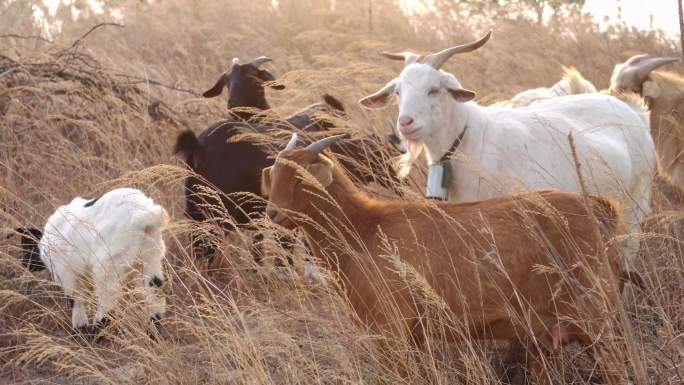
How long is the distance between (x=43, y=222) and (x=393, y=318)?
3764 millimetres

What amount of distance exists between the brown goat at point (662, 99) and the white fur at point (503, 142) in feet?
3.73

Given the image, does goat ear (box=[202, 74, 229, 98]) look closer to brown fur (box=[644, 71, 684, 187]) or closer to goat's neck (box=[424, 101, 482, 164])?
goat's neck (box=[424, 101, 482, 164])

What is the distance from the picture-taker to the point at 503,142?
5832mm

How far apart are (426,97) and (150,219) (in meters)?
1.63

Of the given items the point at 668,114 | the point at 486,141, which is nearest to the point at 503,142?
the point at 486,141

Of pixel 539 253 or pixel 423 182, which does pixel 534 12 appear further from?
pixel 539 253

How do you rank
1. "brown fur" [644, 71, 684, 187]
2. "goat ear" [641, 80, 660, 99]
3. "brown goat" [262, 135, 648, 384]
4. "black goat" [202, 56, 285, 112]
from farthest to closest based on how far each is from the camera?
"black goat" [202, 56, 285, 112]
"goat ear" [641, 80, 660, 99]
"brown fur" [644, 71, 684, 187]
"brown goat" [262, 135, 648, 384]

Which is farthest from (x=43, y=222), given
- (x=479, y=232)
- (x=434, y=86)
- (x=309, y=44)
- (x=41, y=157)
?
(x=309, y=44)

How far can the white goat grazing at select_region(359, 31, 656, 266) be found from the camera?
5727 mm

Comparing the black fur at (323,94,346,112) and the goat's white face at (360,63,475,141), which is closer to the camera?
the goat's white face at (360,63,475,141)

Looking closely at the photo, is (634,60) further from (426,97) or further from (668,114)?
(426,97)

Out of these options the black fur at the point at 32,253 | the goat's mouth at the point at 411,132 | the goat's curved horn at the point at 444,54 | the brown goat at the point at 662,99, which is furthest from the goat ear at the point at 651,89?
the black fur at the point at 32,253

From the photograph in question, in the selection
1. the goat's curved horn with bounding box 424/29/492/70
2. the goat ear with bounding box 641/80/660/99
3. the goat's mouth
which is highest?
the goat's curved horn with bounding box 424/29/492/70

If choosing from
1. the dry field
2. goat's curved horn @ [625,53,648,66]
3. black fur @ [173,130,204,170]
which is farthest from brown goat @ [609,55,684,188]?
black fur @ [173,130,204,170]
